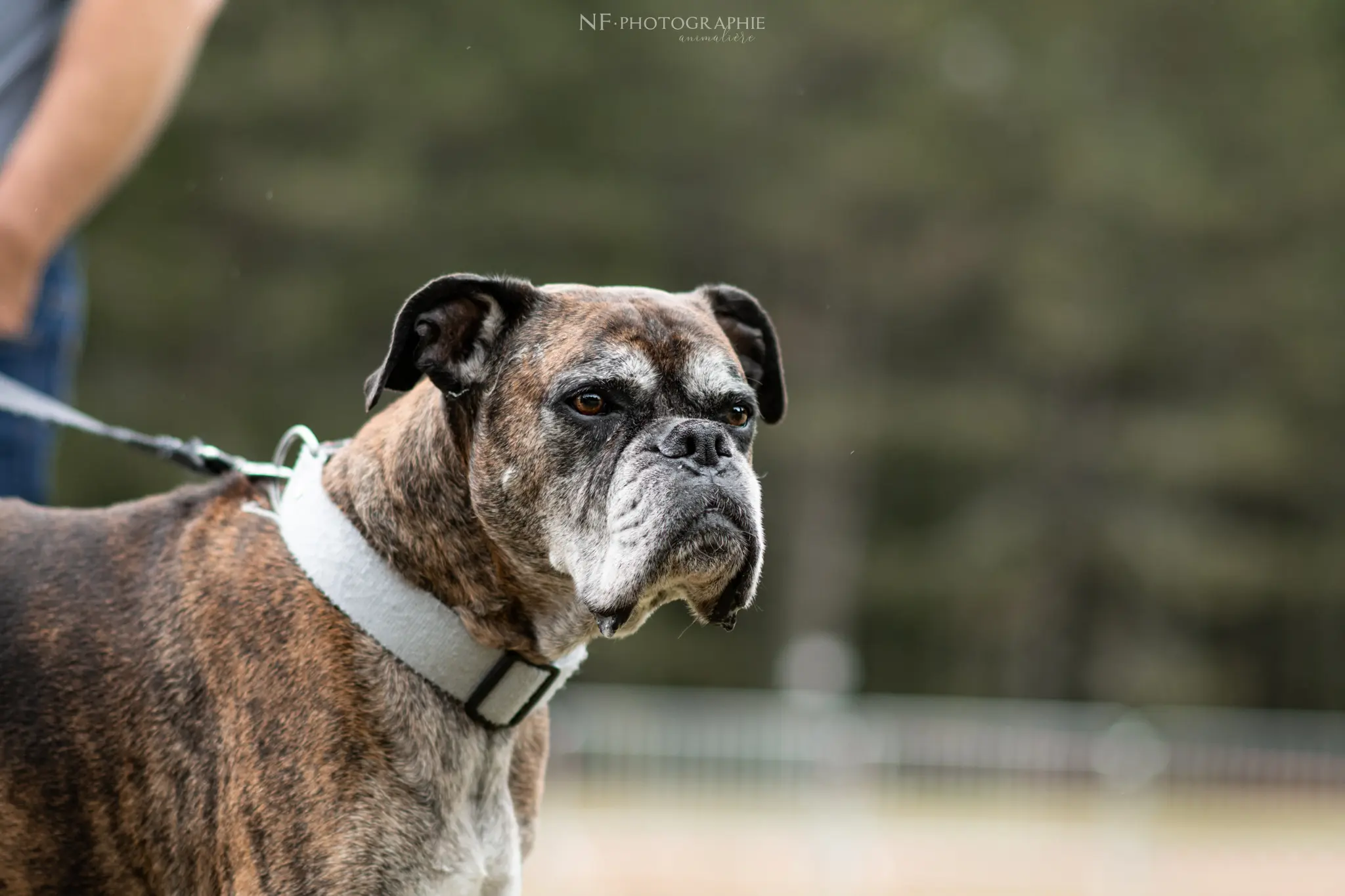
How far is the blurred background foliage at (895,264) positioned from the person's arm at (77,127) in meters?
19.2

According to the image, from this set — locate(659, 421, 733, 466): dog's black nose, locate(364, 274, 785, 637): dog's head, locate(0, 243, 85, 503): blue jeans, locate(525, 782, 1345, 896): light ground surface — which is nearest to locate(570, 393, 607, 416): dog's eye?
locate(364, 274, 785, 637): dog's head

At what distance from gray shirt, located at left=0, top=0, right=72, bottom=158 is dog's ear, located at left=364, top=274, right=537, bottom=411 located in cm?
139

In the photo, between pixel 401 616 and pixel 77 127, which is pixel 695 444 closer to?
pixel 401 616

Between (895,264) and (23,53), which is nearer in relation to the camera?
(23,53)

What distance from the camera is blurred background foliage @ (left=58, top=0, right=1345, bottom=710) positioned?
2409cm

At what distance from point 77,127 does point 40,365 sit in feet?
2.40

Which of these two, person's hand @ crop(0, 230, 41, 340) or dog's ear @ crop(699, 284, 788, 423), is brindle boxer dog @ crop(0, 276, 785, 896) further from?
person's hand @ crop(0, 230, 41, 340)

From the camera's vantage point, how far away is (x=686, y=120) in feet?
83.9

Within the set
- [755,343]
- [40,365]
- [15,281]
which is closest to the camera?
[15,281]

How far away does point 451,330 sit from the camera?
3664 mm

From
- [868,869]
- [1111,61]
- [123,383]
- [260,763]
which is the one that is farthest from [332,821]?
[1111,61]

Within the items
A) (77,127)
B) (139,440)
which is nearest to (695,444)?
(139,440)

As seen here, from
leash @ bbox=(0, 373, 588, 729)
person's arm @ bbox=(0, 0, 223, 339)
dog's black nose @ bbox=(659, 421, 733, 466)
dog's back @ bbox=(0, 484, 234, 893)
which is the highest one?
person's arm @ bbox=(0, 0, 223, 339)

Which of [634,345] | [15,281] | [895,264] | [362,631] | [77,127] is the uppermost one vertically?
[895,264]
